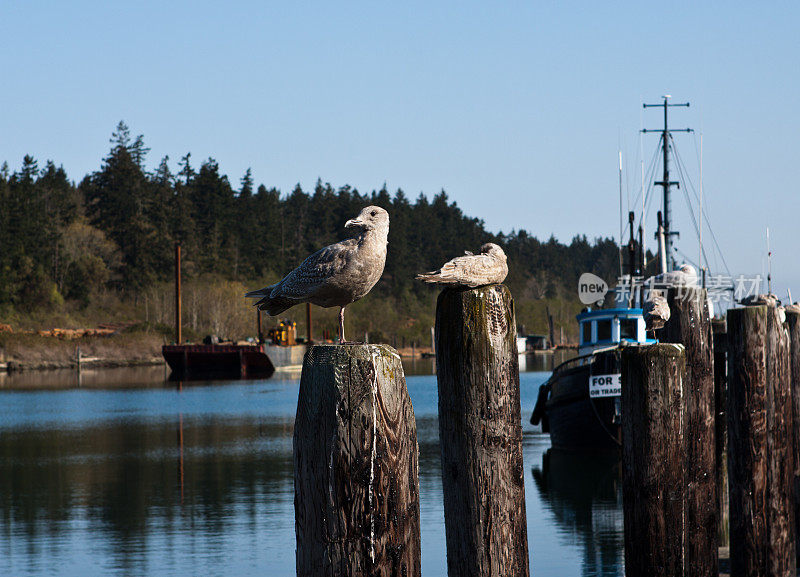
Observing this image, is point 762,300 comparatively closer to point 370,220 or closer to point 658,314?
point 658,314

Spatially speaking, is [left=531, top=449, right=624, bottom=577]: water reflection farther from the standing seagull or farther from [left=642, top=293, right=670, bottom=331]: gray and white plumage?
the standing seagull

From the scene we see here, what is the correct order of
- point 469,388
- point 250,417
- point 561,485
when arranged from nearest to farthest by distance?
point 469,388, point 561,485, point 250,417

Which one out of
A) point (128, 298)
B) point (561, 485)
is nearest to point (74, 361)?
point (128, 298)

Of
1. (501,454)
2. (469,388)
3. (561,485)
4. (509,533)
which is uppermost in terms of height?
(469,388)

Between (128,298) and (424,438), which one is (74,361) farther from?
(424,438)

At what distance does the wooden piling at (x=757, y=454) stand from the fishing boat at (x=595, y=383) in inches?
484

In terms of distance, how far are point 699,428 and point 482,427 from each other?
429 cm

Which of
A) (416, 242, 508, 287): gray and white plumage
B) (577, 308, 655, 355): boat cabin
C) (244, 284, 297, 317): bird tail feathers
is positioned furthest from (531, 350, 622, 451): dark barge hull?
(416, 242, 508, 287): gray and white plumage

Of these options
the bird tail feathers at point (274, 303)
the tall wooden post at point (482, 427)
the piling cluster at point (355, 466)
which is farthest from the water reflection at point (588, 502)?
the piling cluster at point (355, 466)

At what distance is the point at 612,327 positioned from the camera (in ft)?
81.9

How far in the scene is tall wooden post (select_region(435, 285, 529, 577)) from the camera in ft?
17.7

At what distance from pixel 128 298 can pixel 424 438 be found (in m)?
81.4

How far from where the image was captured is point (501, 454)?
5492 millimetres

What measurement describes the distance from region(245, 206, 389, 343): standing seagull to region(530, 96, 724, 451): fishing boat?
17.1 metres
